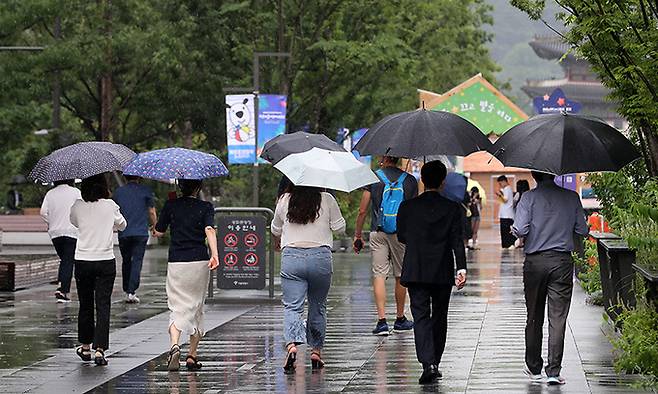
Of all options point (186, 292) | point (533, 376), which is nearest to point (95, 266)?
point (186, 292)

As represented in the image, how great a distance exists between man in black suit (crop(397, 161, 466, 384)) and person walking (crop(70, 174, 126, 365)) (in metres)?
2.96

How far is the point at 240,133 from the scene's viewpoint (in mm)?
34281

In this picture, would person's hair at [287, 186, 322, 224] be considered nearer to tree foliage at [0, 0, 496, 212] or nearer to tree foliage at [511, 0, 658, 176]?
tree foliage at [511, 0, 658, 176]

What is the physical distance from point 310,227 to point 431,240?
121 cm

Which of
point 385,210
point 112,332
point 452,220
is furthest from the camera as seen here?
point 112,332

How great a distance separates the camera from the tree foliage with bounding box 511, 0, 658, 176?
13.7 metres

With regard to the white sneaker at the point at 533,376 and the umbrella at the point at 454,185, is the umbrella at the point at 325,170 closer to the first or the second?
the white sneaker at the point at 533,376

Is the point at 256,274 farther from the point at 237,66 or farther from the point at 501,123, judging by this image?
the point at 501,123

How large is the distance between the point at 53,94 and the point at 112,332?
22740mm

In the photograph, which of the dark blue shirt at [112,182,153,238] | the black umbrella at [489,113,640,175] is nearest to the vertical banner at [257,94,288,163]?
the dark blue shirt at [112,182,153,238]

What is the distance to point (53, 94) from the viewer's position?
127 ft

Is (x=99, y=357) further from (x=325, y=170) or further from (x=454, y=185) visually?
(x=454, y=185)

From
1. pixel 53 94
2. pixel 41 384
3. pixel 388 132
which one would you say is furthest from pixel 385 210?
pixel 53 94

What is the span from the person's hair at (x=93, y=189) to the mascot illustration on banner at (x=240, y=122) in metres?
19.6
